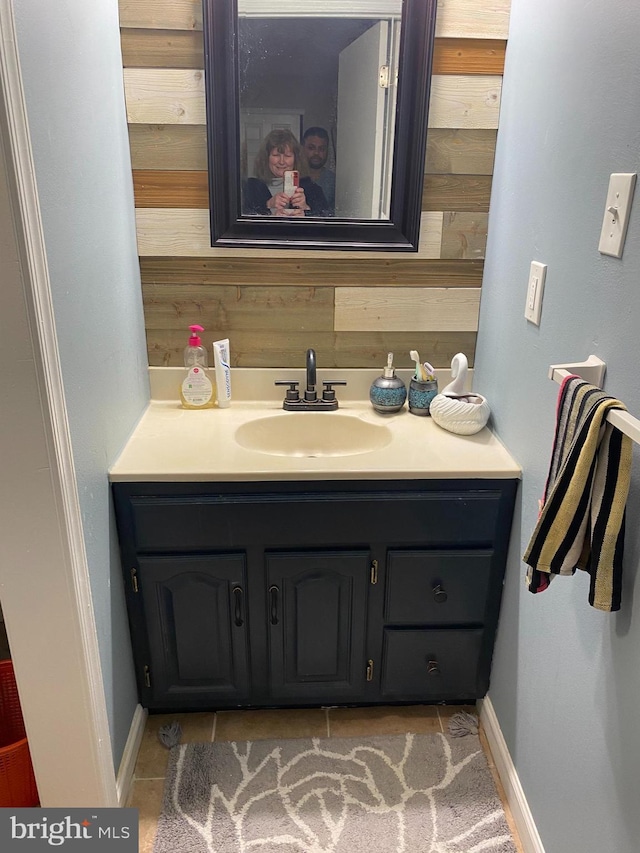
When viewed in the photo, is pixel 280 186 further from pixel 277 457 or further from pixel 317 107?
pixel 277 457

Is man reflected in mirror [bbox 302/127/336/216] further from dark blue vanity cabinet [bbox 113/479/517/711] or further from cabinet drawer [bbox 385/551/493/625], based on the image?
cabinet drawer [bbox 385/551/493/625]

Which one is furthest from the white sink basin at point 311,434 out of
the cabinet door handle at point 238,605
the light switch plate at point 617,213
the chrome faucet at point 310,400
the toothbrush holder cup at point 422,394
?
the light switch plate at point 617,213

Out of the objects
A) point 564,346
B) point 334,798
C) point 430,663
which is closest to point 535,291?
point 564,346

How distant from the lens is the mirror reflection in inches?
61.9

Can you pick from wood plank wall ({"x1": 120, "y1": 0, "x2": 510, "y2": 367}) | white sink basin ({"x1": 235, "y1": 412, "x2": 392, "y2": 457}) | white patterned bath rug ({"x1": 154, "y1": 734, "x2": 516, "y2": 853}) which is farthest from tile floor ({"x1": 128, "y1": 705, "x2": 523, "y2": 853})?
wood plank wall ({"x1": 120, "y1": 0, "x2": 510, "y2": 367})

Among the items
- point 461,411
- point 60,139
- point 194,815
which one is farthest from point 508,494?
point 60,139

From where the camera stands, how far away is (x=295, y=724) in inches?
69.9

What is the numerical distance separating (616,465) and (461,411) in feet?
2.39

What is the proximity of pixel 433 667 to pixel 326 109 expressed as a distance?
1469mm

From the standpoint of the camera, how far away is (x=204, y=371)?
6.05 feet

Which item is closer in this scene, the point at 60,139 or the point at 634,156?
the point at 634,156

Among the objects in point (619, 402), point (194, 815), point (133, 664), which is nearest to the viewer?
point (619, 402)

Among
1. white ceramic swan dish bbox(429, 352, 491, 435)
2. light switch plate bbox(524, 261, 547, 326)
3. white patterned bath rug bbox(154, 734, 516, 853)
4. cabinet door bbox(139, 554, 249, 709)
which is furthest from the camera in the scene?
white ceramic swan dish bbox(429, 352, 491, 435)

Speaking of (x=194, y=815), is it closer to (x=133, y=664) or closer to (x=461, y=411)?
(x=133, y=664)
